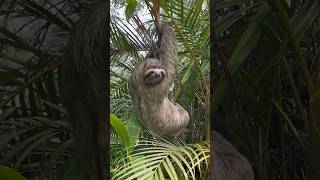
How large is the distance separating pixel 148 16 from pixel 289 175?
0.41 m

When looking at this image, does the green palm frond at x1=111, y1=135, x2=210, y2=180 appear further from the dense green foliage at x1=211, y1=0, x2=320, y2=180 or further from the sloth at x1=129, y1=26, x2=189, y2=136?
the dense green foliage at x1=211, y1=0, x2=320, y2=180

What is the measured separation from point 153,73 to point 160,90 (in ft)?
0.13

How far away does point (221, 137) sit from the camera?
2.50 feet

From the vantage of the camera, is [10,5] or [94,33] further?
[94,33]

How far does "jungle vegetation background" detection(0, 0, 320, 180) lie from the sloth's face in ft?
0.28

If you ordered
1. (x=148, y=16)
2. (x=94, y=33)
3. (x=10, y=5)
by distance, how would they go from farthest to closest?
1. (x=148, y=16)
2. (x=94, y=33)
3. (x=10, y=5)

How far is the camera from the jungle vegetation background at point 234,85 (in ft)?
2.07

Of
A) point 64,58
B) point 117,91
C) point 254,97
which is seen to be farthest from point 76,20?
point 254,97

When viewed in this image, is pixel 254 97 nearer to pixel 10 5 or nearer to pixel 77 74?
pixel 77 74

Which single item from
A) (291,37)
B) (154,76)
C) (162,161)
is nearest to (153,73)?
(154,76)

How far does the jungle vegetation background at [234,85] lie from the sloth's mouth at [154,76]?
0.09 meters

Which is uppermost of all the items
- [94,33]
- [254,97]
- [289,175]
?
[94,33]

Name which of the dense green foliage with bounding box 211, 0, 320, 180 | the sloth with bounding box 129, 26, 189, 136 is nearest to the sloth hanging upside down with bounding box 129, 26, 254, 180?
the sloth with bounding box 129, 26, 189, 136

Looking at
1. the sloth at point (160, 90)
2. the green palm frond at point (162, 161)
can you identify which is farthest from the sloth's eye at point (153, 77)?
the green palm frond at point (162, 161)
